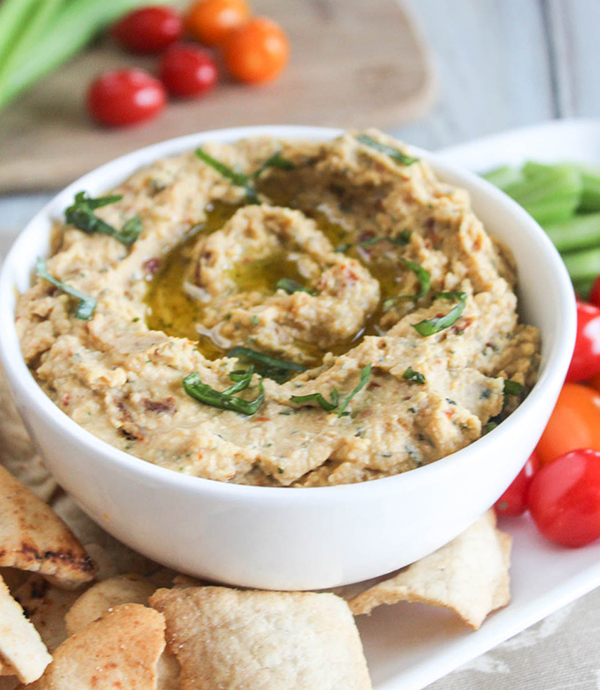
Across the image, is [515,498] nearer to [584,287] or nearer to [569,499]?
[569,499]

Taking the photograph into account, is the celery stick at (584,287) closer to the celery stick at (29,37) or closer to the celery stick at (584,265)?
the celery stick at (584,265)

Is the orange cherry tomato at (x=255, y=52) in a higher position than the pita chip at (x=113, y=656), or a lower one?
lower

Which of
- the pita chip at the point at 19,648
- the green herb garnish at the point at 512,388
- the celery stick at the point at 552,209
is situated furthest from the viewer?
the celery stick at the point at 552,209

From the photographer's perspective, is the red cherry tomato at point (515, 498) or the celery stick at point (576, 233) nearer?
the red cherry tomato at point (515, 498)

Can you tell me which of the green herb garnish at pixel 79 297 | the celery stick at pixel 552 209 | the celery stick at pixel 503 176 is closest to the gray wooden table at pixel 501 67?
the celery stick at pixel 503 176

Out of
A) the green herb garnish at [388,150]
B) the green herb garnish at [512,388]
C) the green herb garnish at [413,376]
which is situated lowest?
the green herb garnish at [512,388]
